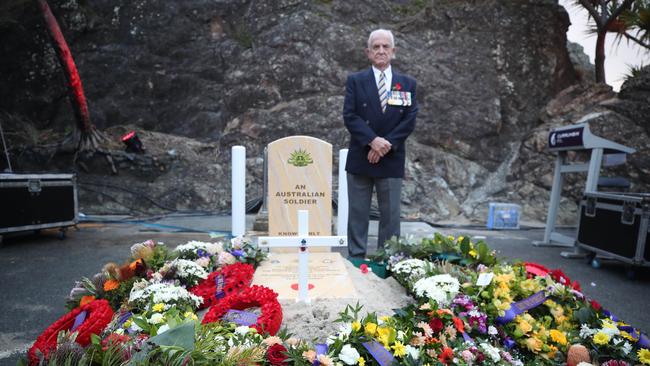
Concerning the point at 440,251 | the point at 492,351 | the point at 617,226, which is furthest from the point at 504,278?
the point at 617,226

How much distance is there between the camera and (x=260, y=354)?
4.10 feet

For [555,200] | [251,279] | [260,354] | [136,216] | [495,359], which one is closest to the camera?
[260,354]

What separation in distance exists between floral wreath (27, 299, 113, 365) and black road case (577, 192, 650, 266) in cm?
404

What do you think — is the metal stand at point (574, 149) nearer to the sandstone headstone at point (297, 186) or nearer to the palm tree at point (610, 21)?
the sandstone headstone at point (297, 186)

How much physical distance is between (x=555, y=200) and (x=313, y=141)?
11.7ft

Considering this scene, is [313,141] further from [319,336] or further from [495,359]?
[495,359]

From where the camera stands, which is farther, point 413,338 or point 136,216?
point 136,216

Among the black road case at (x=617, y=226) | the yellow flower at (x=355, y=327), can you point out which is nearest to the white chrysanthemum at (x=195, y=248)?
the yellow flower at (x=355, y=327)

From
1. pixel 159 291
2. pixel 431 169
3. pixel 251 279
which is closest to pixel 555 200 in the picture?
pixel 431 169

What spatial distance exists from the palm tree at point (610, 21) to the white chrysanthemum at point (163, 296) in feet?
31.8

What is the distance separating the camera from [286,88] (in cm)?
947

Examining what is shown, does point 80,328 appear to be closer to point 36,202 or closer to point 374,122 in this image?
point 374,122

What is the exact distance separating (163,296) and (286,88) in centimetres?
Result: 817

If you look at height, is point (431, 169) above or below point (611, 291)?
above
